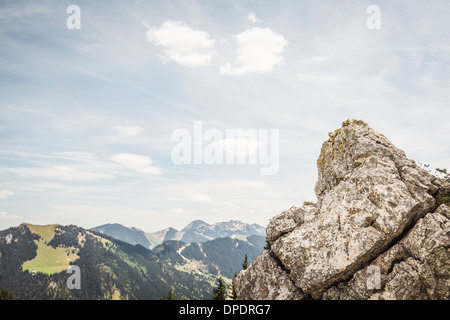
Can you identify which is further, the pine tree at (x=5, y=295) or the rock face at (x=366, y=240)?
the rock face at (x=366, y=240)

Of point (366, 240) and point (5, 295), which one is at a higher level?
point (366, 240)

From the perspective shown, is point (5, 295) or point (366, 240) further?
point (366, 240)

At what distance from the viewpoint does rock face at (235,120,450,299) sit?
79.7 feet

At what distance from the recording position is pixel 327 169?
37.3m

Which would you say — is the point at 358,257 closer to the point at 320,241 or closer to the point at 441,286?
the point at 320,241

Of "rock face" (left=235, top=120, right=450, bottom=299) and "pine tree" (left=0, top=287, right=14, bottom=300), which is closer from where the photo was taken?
"pine tree" (left=0, top=287, right=14, bottom=300)

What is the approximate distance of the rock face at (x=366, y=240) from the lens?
24.3 m

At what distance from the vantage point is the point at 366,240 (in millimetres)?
26500

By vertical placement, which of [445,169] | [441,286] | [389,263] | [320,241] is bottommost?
[441,286]
